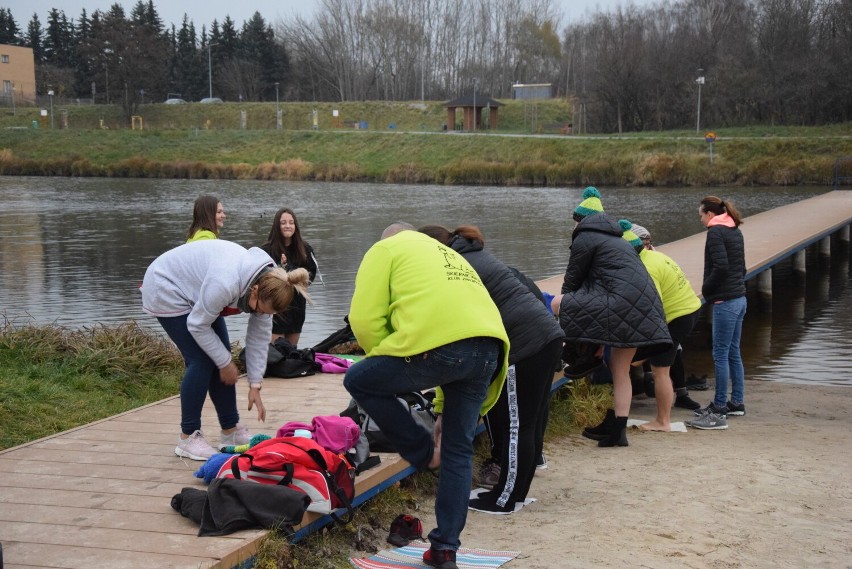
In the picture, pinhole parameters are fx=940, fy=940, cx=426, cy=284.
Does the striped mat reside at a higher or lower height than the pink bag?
lower

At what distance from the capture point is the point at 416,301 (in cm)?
407

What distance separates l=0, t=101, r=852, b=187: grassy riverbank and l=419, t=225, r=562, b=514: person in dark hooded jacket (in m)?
38.3

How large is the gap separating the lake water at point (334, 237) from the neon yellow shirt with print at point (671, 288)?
3347 millimetres

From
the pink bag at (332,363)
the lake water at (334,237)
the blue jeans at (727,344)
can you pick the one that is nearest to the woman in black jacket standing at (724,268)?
the blue jeans at (727,344)

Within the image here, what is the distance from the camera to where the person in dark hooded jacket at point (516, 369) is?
16.3 ft

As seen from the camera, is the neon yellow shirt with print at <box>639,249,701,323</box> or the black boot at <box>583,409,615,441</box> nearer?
the black boot at <box>583,409,615,441</box>

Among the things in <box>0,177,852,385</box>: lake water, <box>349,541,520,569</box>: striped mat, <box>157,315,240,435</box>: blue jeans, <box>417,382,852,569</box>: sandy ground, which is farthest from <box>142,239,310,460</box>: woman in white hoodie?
<box>0,177,852,385</box>: lake water

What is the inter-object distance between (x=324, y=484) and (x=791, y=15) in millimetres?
71963

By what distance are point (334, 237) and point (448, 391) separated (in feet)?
63.8

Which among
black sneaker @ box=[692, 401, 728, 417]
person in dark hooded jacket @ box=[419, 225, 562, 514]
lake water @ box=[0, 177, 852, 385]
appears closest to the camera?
person in dark hooded jacket @ box=[419, 225, 562, 514]

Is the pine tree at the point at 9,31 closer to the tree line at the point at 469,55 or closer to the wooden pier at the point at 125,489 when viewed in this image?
the tree line at the point at 469,55

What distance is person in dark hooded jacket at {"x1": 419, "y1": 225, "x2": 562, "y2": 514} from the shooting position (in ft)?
16.3

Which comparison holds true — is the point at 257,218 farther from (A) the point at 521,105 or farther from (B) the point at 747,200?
(A) the point at 521,105

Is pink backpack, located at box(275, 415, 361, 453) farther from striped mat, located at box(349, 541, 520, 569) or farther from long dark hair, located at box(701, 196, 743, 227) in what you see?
long dark hair, located at box(701, 196, 743, 227)
